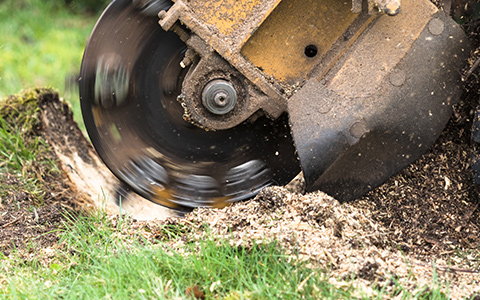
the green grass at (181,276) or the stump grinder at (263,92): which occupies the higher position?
the stump grinder at (263,92)

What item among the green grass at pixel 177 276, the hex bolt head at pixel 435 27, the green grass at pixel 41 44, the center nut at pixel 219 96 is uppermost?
the green grass at pixel 41 44

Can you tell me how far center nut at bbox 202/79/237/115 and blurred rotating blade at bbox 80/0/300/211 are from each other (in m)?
0.25

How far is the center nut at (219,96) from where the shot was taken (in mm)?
2807

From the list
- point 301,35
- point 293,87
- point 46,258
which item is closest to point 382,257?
point 293,87

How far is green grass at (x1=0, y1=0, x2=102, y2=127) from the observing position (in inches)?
221

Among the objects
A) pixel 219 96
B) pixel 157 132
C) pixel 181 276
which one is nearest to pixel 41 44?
pixel 157 132

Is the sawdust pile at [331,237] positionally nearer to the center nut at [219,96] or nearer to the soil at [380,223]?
the soil at [380,223]

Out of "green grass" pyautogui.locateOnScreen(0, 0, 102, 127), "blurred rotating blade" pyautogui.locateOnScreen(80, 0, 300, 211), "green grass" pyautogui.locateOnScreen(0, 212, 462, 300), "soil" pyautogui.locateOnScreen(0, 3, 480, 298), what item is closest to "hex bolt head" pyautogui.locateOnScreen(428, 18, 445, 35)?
"soil" pyautogui.locateOnScreen(0, 3, 480, 298)

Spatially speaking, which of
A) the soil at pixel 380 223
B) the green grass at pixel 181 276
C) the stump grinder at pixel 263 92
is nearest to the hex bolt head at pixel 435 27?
the stump grinder at pixel 263 92

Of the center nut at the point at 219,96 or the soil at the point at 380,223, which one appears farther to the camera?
the center nut at the point at 219,96

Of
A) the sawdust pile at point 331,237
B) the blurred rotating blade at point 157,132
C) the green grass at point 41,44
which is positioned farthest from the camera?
the green grass at point 41,44

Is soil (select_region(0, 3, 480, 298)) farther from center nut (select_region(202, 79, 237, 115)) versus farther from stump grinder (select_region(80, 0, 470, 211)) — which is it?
center nut (select_region(202, 79, 237, 115))

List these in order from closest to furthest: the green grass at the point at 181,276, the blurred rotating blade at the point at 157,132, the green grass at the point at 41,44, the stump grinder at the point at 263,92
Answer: the green grass at the point at 181,276
the stump grinder at the point at 263,92
the blurred rotating blade at the point at 157,132
the green grass at the point at 41,44

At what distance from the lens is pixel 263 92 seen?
2842 mm
